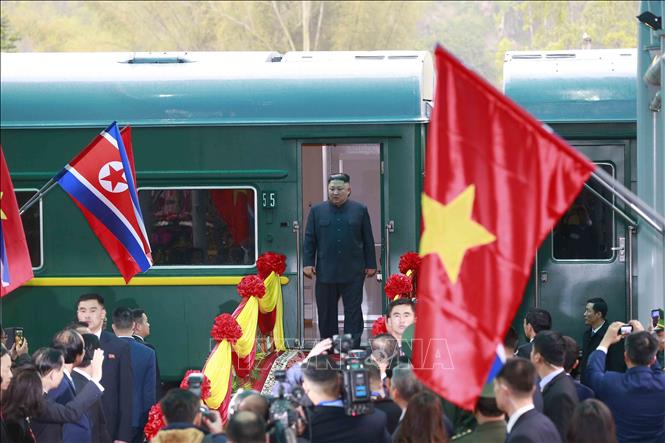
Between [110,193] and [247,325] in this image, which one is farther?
[247,325]

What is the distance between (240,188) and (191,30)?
4469 cm

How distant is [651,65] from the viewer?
10031 mm

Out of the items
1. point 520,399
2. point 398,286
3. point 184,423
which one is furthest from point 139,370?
point 520,399

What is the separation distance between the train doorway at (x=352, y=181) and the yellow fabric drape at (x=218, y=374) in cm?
275

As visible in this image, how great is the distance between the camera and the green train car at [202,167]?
11883 mm

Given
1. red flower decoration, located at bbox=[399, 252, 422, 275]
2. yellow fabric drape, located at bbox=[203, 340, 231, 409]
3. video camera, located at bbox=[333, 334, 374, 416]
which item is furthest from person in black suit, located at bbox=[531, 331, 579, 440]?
red flower decoration, located at bbox=[399, 252, 422, 275]

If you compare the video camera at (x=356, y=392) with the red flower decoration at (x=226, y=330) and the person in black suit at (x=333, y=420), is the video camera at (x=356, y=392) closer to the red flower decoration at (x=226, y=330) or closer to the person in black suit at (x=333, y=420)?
the person in black suit at (x=333, y=420)

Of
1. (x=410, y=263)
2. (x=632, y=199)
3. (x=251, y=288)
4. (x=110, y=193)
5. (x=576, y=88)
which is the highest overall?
(x=576, y=88)

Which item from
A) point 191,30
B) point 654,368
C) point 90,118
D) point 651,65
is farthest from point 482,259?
point 191,30

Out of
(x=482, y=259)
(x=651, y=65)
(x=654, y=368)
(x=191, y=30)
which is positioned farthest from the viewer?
(x=191, y=30)

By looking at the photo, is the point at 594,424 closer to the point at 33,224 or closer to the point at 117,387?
the point at 117,387

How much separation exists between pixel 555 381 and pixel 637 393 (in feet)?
2.38

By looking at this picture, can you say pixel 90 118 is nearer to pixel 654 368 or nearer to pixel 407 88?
pixel 407 88

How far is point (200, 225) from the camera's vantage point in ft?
→ 39.7
